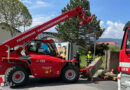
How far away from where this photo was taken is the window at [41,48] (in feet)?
27.3

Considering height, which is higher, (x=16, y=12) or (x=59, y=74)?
(x=16, y=12)

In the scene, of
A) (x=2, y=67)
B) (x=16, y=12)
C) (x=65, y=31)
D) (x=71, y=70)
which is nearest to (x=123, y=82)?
(x=71, y=70)

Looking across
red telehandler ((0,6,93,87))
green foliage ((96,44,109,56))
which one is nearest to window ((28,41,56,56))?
red telehandler ((0,6,93,87))

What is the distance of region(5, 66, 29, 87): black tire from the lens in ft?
23.9

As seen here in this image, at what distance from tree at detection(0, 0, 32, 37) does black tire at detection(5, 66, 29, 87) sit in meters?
19.3

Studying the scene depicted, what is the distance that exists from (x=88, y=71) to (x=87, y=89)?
2.04 metres

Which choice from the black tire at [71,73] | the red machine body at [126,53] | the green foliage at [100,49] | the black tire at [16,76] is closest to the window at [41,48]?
the black tire at [71,73]

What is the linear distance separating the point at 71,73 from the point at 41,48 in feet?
6.74

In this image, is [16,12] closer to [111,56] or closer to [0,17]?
[0,17]

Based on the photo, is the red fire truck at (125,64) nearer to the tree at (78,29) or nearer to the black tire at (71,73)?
the black tire at (71,73)

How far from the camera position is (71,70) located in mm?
8656

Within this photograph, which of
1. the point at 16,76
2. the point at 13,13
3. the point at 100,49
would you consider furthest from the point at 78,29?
the point at 16,76

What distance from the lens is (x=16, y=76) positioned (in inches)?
294

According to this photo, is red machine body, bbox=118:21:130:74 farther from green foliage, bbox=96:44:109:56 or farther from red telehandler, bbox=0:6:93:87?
green foliage, bbox=96:44:109:56
